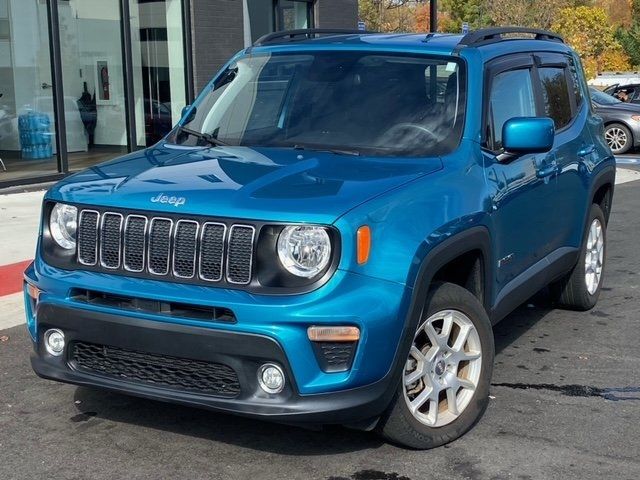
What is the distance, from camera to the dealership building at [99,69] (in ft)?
42.9

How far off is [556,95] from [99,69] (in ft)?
31.6

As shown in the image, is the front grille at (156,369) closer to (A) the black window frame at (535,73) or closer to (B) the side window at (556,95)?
(A) the black window frame at (535,73)

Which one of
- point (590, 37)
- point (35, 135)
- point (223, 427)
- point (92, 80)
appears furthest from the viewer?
point (590, 37)

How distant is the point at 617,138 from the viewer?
64.8 ft

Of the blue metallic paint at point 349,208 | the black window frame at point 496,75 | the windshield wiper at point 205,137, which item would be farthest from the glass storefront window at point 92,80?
the black window frame at point 496,75

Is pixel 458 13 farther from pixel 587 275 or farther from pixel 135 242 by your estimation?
pixel 135 242

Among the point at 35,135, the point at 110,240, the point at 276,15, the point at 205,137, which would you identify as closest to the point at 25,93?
the point at 35,135

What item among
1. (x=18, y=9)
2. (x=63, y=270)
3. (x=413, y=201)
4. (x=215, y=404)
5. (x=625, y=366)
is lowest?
(x=625, y=366)

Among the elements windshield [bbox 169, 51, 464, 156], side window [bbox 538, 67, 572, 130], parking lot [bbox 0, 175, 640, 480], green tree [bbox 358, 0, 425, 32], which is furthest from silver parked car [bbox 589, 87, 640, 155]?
green tree [bbox 358, 0, 425, 32]

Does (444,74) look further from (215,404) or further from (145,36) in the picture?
(145,36)

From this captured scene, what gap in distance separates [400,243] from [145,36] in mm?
12007

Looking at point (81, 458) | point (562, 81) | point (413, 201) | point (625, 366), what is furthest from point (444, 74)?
point (81, 458)

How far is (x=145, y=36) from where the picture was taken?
1497 centimetres

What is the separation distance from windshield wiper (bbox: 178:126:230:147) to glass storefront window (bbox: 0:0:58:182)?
8145 millimetres
